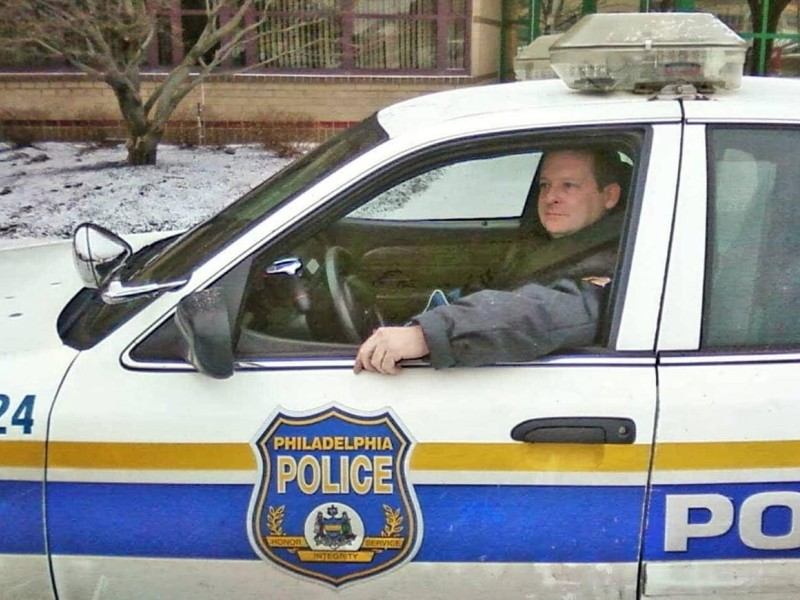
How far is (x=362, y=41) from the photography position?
13.2 metres

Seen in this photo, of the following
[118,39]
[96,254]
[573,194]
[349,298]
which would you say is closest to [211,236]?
[349,298]

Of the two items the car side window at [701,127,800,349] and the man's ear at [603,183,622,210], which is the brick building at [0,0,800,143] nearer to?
the man's ear at [603,183,622,210]

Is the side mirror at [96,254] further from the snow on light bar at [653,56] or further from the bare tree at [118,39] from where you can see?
the bare tree at [118,39]

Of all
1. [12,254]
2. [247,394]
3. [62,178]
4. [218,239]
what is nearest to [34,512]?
[247,394]

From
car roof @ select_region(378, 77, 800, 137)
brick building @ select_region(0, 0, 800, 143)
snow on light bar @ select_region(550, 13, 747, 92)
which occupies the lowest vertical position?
brick building @ select_region(0, 0, 800, 143)

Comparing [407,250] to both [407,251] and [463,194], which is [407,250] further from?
[463,194]

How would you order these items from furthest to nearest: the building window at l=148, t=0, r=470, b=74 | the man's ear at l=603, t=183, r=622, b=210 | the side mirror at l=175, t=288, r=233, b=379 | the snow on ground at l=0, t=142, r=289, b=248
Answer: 1. the building window at l=148, t=0, r=470, b=74
2. the snow on ground at l=0, t=142, r=289, b=248
3. the man's ear at l=603, t=183, r=622, b=210
4. the side mirror at l=175, t=288, r=233, b=379

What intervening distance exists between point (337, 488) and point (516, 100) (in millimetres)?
1105

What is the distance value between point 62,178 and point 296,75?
13.8 ft

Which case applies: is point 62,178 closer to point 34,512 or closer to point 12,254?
point 12,254

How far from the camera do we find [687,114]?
6.85ft

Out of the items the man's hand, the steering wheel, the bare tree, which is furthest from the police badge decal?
the bare tree

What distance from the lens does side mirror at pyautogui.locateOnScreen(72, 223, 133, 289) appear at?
8.55 feet

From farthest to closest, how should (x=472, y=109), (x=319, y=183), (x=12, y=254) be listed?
(x=12, y=254)
(x=472, y=109)
(x=319, y=183)
